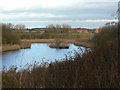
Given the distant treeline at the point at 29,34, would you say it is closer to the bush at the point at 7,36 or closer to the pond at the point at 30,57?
the bush at the point at 7,36

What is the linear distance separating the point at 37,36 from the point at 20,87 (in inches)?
1747

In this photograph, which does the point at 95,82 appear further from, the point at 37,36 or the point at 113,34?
the point at 37,36

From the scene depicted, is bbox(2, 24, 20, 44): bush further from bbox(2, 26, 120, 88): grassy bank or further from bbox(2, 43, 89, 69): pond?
bbox(2, 26, 120, 88): grassy bank

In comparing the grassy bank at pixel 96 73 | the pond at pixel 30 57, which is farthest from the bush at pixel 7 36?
the grassy bank at pixel 96 73

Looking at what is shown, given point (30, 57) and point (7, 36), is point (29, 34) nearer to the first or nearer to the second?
point (7, 36)

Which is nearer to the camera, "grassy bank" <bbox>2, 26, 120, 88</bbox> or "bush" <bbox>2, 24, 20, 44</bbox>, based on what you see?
"grassy bank" <bbox>2, 26, 120, 88</bbox>

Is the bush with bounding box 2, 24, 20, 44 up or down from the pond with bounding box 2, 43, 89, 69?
up

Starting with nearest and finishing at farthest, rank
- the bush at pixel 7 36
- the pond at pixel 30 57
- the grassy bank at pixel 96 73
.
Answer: the grassy bank at pixel 96 73
the pond at pixel 30 57
the bush at pixel 7 36

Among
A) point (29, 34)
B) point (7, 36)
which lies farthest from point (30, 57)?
point (29, 34)

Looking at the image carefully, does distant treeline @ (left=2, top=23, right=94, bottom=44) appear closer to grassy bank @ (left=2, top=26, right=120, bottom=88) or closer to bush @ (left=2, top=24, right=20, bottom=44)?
bush @ (left=2, top=24, right=20, bottom=44)

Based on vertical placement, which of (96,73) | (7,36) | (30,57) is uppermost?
(7,36)

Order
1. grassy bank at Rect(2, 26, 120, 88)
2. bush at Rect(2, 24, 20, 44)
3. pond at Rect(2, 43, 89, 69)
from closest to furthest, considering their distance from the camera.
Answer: grassy bank at Rect(2, 26, 120, 88), pond at Rect(2, 43, 89, 69), bush at Rect(2, 24, 20, 44)

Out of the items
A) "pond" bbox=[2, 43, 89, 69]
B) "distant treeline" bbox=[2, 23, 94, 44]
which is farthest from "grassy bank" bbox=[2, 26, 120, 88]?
"distant treeline" bbox=[2, 23, 94, 44]

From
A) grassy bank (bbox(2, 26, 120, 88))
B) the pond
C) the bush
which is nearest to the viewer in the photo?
grassy bank (bbox(2, 26, 120, 88))
